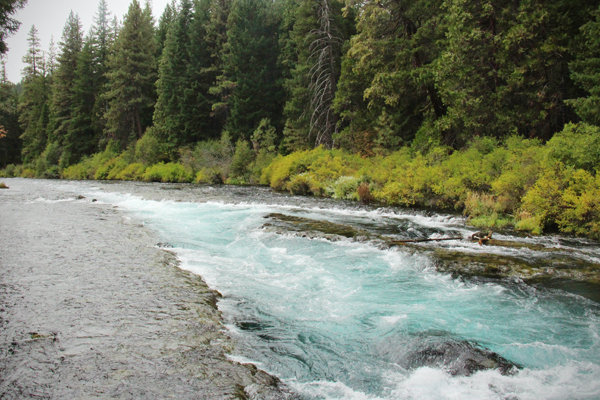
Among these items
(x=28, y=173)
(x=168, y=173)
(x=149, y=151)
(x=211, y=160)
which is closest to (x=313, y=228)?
(x=211, y=160)

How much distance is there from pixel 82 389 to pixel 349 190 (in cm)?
1690

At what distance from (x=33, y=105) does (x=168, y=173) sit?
1777 inches

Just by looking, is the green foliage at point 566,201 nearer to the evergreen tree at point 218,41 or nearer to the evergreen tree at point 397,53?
the evergreen tree at point 397,53

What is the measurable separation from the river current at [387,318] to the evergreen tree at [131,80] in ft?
137

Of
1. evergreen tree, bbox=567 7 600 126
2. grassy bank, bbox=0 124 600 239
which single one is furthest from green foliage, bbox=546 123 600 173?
evergreen tree, bbox=567 7 600 126

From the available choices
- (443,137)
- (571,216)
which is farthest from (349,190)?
(571,216)

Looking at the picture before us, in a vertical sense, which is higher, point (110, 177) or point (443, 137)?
point (443, 137)

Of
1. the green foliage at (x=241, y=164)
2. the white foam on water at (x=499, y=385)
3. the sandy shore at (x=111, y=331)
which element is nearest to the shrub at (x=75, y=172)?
the green foliage at (x=241, y=164)

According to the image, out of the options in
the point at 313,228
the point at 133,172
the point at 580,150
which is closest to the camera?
the point at 580,150

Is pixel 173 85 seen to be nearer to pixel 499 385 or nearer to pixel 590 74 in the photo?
pixel 590 74

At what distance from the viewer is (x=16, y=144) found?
6894cm

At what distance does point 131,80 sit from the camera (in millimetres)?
47469

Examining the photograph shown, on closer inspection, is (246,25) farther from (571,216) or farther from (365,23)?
(571,216)

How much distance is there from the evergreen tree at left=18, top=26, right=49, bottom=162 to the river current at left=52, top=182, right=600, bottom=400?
6199cm
